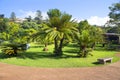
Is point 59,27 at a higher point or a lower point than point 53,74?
higher

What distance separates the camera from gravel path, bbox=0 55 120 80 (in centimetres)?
1090

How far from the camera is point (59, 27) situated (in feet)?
63.3

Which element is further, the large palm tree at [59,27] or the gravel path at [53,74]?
the large palm tree at [59,27]

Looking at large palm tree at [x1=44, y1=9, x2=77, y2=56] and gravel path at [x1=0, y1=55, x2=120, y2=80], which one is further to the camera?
large palm tree at [x1=44, y1=9, x2=77, y2=56]

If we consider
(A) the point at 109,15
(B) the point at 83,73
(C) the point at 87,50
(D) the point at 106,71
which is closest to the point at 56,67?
(B) the point at 83,73

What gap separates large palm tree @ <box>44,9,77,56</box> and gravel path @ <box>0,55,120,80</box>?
18.8 ft

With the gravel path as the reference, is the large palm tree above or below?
above

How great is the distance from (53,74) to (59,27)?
8.24 metres

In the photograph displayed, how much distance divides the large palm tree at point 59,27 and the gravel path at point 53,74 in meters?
5.73

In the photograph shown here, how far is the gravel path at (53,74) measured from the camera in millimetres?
10898

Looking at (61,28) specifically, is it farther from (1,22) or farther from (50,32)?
(1,22)

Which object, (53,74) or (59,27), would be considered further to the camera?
(59,27)

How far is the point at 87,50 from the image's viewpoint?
18.5m

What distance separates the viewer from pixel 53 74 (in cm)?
1172
